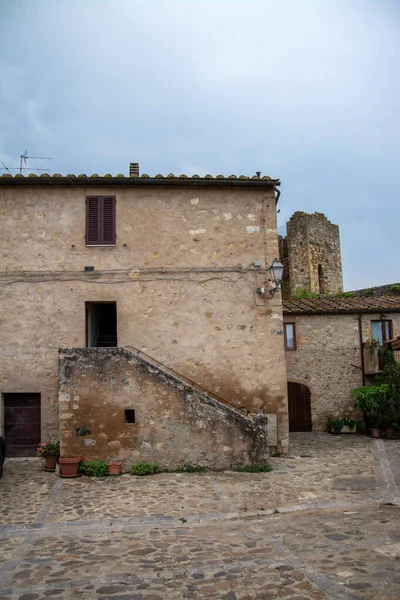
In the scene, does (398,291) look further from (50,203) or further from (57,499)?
(57,499)

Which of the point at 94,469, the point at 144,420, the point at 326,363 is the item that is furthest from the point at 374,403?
the point at 94,469

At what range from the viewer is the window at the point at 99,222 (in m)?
11.7

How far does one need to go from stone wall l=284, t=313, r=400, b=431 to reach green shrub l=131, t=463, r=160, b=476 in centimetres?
754

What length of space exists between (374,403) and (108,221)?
1066 centimetres

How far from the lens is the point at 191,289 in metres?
11.7

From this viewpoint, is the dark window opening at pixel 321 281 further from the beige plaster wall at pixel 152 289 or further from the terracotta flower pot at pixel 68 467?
the terracotta flower pot at pixel 68 467

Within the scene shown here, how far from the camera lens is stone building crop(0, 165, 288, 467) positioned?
11.4 meters

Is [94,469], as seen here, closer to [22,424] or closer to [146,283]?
[22,424]

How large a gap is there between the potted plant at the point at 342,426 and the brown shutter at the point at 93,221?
10.3m

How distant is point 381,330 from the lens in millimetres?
16688

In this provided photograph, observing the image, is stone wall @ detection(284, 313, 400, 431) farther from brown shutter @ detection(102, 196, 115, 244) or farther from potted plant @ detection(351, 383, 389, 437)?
brown shutter @ detection(102, 196, 115, 244)

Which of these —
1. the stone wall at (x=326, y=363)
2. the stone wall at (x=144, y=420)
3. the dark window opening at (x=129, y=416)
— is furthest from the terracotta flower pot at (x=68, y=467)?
the stone wall at (x=326, y=363)

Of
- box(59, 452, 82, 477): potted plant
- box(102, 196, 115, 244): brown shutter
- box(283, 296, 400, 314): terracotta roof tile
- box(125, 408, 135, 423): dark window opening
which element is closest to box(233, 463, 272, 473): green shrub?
box(125, 408, 135, 423): dark window opening

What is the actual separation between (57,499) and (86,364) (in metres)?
2.95
